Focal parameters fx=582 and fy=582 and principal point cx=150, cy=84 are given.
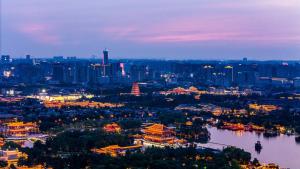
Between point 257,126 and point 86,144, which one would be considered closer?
point 86,144

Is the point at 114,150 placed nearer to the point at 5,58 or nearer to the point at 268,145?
the point at 268,145

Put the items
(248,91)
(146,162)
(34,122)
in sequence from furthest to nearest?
(248,91) < (34,122) < (146,162)

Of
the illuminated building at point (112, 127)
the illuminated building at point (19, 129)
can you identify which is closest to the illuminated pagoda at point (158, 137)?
the illuminated building at point (112, 127)

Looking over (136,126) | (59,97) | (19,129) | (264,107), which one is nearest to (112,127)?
(136,126)

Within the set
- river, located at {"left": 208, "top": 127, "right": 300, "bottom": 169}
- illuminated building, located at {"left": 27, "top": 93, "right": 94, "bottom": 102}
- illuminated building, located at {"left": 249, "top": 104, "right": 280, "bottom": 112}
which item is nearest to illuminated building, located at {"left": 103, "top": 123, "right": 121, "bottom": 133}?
river, located at {"left": 208, "top": 127, "right": 300, "bottom": 169}

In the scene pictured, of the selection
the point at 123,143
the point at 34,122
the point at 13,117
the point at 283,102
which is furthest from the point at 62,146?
the point at 283,102

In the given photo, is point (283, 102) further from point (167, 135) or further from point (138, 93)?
point (167, 135)
